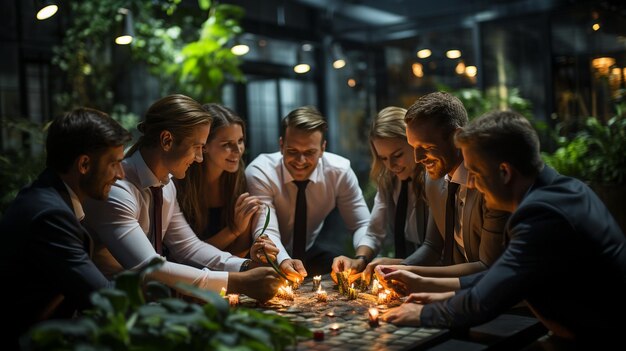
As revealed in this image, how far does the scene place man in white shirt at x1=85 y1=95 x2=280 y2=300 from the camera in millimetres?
3182

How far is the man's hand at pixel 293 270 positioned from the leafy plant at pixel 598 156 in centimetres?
375

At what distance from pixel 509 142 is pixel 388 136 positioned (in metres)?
1.58

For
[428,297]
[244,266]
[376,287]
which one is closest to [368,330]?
[428,297]

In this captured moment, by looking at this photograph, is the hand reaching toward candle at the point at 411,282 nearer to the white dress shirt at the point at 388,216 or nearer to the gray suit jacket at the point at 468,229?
the gray suit jacket at the point at 468,229

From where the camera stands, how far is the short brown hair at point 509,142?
2.52m

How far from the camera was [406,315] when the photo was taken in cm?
269

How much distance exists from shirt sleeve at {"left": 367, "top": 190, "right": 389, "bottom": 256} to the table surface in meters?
1.06

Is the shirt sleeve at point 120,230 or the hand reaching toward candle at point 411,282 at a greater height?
the shirt sleeve at point 120,230

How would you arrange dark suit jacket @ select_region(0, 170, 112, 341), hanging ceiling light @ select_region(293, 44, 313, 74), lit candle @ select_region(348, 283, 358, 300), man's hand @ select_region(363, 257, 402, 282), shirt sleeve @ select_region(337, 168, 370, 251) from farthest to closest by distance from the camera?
hanging ceiling light @ select_region(293, 44, 313, 74) → shirt sleeve @ select_region(337, 168, 370, 251) → man's hand @ select_region(363, 257, 402, 282) → lit candle @ select_region(348, 283, 358, 300) → dark suit jacket @ select_region(0, 170, 112, 341)

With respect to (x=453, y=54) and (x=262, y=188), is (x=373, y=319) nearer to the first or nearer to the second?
(x=262, y=188)

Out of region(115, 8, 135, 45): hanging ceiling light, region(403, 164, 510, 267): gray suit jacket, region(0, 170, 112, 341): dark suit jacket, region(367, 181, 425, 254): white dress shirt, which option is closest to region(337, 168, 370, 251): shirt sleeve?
region(367, 181, 425, 254): white dress shirt

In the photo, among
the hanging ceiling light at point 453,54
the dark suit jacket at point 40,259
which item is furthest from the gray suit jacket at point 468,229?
the hanging ceiling light at point 453,54

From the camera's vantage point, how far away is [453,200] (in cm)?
356

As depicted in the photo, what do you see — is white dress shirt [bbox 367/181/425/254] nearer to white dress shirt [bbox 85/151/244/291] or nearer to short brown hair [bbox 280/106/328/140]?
short brown hair [bbox 280/106/328/140]
